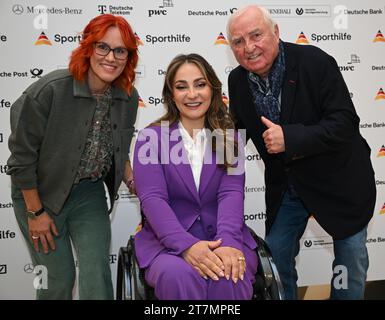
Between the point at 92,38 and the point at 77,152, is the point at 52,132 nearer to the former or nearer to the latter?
the point at 77,152

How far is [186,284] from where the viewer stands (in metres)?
1.48

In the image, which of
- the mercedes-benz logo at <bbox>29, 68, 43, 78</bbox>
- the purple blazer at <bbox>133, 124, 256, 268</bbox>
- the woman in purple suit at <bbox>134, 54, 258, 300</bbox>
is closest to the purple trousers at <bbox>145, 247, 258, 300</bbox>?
the woman in purple suit at <bbox>134, 54, 258, 300</bbox>

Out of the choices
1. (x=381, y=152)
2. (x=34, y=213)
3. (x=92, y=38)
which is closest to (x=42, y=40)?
(x=92, y=38)

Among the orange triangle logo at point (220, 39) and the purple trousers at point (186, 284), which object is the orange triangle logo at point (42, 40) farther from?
the purple trousers at point (186, 284)

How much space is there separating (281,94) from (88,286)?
1.22 metres

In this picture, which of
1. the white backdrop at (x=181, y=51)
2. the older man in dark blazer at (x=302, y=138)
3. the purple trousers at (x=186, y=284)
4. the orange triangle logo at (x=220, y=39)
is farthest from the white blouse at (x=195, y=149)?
the orange triangle logo at (x=220, y=39)

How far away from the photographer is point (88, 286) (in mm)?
1851

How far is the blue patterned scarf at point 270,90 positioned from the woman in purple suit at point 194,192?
0.17 metres

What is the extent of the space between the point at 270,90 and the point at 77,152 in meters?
0.90

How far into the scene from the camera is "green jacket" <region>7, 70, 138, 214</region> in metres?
1.73

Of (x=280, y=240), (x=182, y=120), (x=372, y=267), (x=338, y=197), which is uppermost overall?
(x=182, y=120)

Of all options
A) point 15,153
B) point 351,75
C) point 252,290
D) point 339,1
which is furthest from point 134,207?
point 339,1

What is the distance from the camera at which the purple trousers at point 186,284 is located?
1481mm
